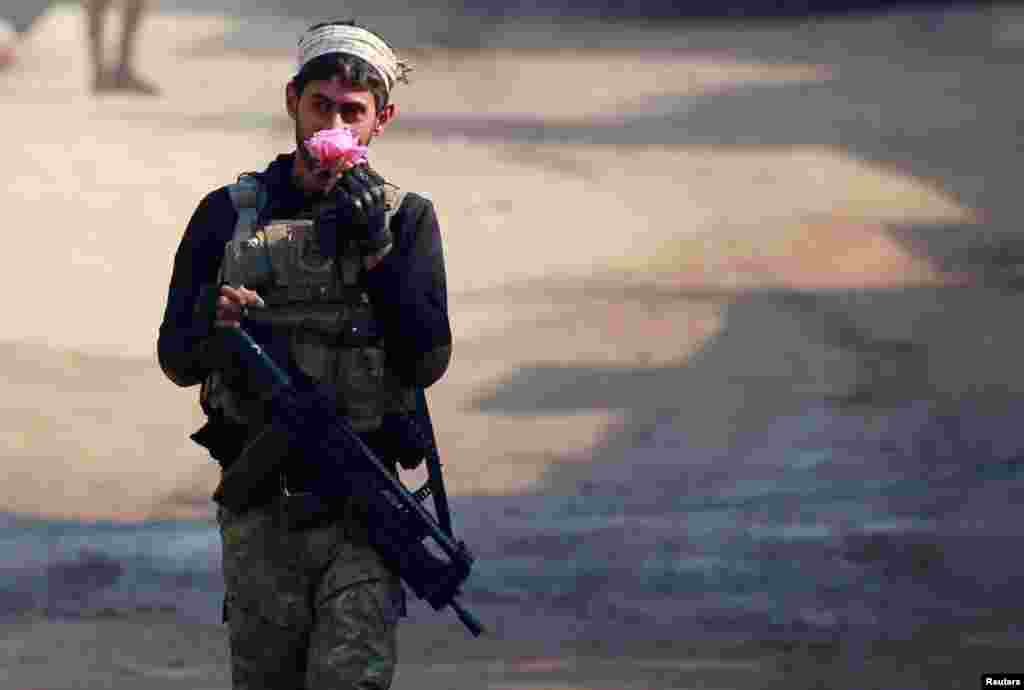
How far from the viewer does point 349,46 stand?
502cm

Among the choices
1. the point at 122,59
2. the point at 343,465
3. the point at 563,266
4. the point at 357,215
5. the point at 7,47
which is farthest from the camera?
the point at 7,47

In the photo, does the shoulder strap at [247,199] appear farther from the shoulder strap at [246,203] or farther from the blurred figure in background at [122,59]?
the blurred figure in background at [122,59]

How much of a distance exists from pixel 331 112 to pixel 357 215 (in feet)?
0.89

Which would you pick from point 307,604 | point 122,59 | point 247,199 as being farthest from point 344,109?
point 122,59

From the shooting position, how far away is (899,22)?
1650 inches

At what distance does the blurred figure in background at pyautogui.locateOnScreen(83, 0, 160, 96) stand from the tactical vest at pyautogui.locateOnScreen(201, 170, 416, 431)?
80.4 feet

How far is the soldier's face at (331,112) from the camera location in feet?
16.3

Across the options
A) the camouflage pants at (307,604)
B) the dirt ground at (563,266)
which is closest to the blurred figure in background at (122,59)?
the dirt ground at (563,266)

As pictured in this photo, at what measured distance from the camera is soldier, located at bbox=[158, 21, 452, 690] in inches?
195

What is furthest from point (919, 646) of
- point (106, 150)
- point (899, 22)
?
point (899, 22)

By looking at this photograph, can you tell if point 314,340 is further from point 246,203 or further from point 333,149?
point 333,149

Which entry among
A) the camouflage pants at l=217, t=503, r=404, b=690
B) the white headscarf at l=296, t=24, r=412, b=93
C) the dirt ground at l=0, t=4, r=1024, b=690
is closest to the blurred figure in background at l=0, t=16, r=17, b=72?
the dirt ground at l=0, t=4, r=1024, b=690

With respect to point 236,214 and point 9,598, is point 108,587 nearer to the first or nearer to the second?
point 9,598

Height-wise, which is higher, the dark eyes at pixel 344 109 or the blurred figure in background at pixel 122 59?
the dark eyes at pixel 344 109
